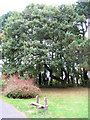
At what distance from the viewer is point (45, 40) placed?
7.55 meters

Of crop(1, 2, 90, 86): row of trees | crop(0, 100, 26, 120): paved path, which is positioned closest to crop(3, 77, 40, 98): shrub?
crop(1, 2, 90, 86): row of trees

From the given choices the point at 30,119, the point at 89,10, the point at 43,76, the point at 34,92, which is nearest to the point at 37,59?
the point at 34,92

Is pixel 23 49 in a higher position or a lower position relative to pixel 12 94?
higher

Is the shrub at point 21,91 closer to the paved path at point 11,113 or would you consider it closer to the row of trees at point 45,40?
the row of trees at point 45,40

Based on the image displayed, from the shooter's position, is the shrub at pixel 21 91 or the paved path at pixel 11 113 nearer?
the paved path at pixel 11 113

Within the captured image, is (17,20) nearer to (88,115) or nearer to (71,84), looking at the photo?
(71,84)

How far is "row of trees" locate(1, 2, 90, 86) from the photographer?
6824mm

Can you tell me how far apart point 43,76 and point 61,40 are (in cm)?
243

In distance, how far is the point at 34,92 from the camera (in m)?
5.57

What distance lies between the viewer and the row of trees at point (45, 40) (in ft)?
22.4

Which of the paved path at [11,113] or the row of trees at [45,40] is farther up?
the row of trees at [45,40]

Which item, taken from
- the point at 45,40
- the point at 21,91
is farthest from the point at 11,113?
the point at 45,40

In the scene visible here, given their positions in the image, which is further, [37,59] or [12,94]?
[37,59]

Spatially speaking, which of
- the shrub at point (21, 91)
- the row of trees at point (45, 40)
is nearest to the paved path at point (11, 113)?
the shrub at point (21, 91)
